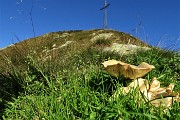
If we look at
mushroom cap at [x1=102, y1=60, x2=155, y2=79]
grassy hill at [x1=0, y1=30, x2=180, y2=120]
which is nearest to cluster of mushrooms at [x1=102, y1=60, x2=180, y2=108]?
mushroom cap at [x1=102, y1=60, x2=155, y2=79]

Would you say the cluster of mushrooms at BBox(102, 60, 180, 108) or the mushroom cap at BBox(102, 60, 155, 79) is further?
the mushroom cap at BBox(102, 60, 155, 79)

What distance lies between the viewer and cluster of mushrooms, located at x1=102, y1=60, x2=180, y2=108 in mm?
4879

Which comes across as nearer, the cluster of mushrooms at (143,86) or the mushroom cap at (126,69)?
the cluster of mushrooms at (143,86)

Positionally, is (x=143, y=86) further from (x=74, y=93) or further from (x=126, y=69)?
(x=74, y=93)

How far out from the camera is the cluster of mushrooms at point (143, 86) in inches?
192

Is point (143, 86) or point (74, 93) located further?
point (74, 93)

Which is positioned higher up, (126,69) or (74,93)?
(126,69)

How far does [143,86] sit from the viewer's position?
17.3 feet

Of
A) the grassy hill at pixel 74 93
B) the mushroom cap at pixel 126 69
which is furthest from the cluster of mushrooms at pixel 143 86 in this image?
the grassy hill at pixel 74 93

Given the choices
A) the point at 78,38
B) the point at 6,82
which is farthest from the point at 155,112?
the point at 78,38

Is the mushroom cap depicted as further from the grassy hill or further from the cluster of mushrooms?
the grassy hill

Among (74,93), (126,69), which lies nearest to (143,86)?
(126,69)

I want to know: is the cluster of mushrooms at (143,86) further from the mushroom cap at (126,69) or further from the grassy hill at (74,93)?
the grassy hill at (74,93)

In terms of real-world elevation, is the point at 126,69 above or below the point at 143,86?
above
